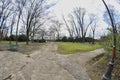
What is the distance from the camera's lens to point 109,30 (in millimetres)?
15883

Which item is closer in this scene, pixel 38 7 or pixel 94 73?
pixel 94 73

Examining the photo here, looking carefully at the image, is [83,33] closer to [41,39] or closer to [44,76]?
[41,39]

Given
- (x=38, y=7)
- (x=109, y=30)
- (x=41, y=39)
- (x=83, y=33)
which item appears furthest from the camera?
(x=41, y=39)

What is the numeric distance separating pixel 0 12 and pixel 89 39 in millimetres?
44407

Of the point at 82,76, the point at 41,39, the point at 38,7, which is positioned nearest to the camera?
the point at 82,76

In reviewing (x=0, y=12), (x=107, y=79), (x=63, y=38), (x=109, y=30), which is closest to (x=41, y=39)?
(x=63, y=38)

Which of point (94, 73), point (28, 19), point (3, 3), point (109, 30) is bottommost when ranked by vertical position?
point (94, 73)

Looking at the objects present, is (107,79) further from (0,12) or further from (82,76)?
(0,12)

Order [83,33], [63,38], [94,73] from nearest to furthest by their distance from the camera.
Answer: [94,73]
[83,33]
[63,38]

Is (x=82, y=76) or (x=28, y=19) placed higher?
(x=28, y=19)

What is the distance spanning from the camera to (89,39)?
3344 inches

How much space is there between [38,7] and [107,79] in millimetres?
39348

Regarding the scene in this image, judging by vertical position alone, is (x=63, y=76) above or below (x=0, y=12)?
below

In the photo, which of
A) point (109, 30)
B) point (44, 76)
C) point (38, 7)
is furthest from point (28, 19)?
point (44, 76)
